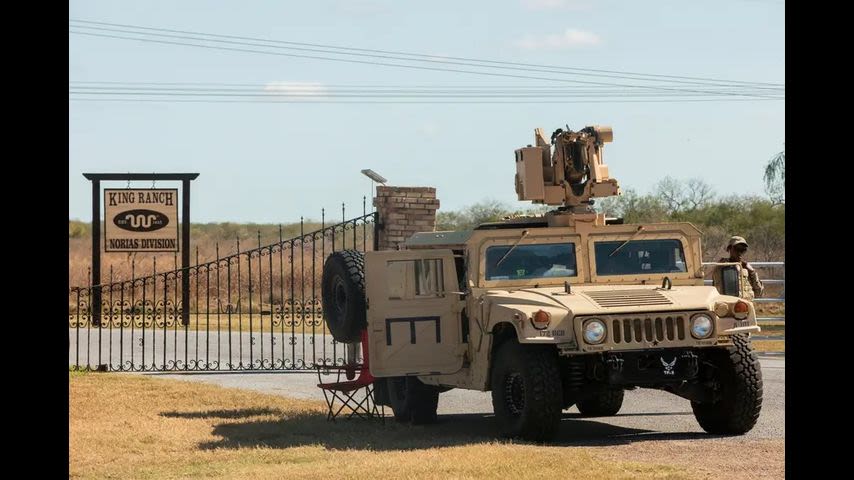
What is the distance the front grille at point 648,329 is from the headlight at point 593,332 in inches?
4.6

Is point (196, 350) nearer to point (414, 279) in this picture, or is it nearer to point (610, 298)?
point (414, 279)

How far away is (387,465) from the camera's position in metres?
10.8

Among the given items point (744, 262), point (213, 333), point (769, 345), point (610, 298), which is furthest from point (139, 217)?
point (610, 298)

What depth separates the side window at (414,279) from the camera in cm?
1316

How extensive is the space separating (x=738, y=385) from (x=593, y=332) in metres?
1.49

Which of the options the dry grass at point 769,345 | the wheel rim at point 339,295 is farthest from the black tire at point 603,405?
the dry grass at point 769,345

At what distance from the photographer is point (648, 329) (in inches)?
468

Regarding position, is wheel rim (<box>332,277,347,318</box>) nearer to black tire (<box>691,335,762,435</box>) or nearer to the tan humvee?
the tan humvee

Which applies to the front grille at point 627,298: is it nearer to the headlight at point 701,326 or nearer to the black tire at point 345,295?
the headlight at point 701,326

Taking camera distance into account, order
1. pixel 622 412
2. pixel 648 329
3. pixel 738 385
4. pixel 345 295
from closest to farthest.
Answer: pixel 648 329 < pixel 738 385 < pixel 345 295 < pixel 622 412
